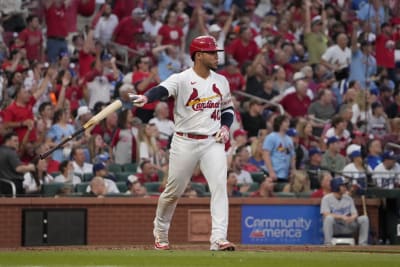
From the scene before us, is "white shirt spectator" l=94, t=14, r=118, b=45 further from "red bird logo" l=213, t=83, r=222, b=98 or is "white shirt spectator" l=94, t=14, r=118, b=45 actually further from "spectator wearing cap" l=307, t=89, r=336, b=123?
"red bird logo" l=213, t=83, r=222, b=98

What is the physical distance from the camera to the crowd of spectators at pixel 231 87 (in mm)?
16969

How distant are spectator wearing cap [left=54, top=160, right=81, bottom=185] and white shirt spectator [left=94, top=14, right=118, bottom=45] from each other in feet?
16.6

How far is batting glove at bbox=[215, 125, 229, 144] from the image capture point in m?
11.7

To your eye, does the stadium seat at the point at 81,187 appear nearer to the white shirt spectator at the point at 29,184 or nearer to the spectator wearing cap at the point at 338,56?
the white shirt spectator at the point at 29,184

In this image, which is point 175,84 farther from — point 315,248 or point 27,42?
point 27,42

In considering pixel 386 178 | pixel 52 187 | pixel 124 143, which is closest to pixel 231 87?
pixel 124 143

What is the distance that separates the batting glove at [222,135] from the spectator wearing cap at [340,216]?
193 inches

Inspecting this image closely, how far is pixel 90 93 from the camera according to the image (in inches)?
755

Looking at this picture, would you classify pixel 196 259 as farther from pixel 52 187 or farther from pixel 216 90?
pixel 52 187

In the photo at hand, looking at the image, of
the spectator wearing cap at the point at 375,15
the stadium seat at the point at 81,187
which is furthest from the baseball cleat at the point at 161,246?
the spectator wearing cap at the point at 375,15

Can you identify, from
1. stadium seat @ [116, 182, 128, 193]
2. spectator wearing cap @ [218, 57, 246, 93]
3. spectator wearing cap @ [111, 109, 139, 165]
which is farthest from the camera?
spectator wearing cap @ [218, 57, 246, 93]

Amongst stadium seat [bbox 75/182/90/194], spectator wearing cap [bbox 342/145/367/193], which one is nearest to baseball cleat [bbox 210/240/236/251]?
stadium seat [bbox 75/182/90/194]

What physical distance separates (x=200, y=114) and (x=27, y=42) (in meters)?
8.62

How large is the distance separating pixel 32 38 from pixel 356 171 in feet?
19.2
